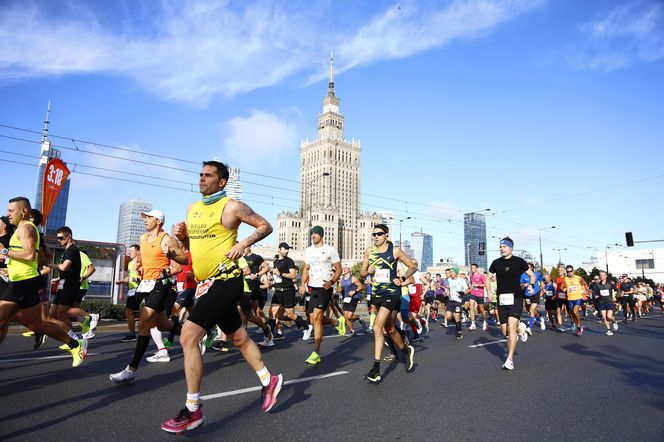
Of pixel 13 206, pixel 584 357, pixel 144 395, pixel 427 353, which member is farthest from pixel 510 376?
pixel 13 206

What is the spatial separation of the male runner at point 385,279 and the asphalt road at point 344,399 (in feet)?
2.00

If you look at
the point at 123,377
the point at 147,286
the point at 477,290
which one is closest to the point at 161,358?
the point at 147,286

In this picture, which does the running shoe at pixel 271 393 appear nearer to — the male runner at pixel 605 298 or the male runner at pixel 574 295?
the male runner at pixel 574 295

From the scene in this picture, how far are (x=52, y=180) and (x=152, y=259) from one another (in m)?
10.3

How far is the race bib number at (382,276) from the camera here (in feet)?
21.4

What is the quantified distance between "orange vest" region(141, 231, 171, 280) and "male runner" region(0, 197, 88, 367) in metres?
1.25

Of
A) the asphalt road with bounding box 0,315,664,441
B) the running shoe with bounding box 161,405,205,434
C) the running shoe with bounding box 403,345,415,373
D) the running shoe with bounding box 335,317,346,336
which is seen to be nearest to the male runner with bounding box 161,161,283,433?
the running shoe with bounding box 161,405,205,434

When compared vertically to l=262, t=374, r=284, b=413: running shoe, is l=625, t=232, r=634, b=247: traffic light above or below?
above

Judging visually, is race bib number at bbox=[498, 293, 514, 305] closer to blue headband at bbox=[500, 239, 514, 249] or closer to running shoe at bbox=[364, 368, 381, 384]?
blue headband at bbox=[500, 239, 514, 249]

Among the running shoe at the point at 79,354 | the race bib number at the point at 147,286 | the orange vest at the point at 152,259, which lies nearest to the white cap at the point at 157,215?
the orange vest at the point at 152,259

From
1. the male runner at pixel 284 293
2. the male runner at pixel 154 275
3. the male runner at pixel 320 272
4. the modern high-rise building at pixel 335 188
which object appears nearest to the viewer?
the male runner at pixel 154 275

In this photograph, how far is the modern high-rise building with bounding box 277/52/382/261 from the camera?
14275cm

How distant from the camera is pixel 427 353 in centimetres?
873

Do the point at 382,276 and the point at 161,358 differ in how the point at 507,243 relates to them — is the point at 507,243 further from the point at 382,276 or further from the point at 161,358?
the point at 161,358
